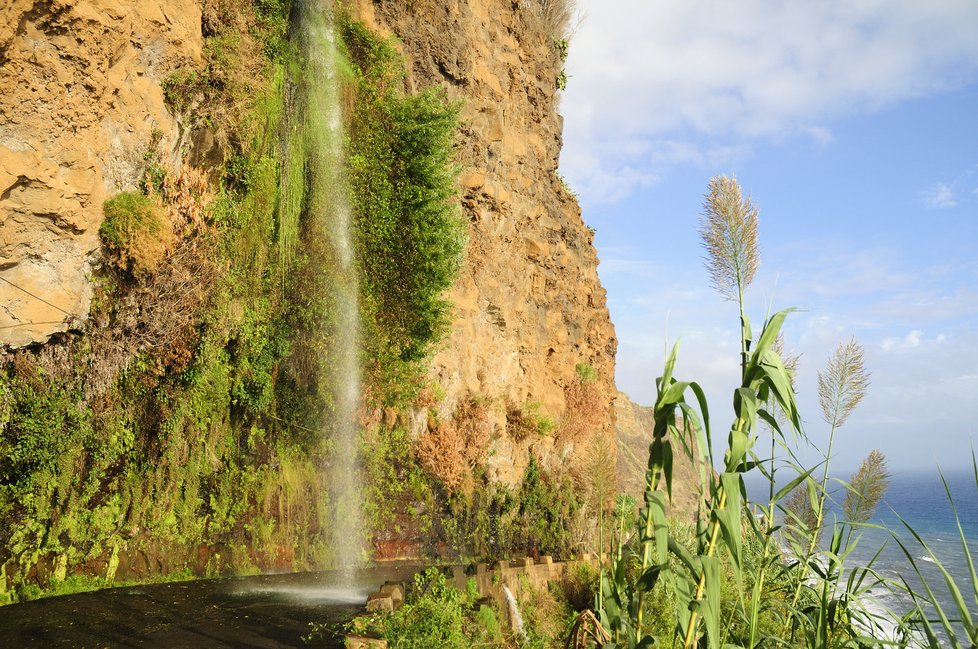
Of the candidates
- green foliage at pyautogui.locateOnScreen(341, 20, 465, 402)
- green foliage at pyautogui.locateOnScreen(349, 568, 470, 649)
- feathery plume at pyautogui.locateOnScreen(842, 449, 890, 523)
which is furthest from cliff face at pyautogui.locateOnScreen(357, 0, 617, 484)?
feathery plume at pyautogui.locateOnScreen(842, 449, 890, 523)

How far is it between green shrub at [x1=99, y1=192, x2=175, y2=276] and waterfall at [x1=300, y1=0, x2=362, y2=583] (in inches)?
108

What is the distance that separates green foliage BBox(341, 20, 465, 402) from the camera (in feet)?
38.2

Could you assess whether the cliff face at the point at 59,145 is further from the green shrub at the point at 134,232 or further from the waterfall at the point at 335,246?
the waterfall at the point at 335,246

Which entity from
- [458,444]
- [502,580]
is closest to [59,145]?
[502,580]

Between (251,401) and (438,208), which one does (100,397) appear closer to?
(251,401)

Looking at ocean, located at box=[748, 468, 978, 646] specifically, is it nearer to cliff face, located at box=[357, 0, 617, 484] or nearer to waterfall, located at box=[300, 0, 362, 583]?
cliff face, located at box=[357, 0, 617, 484]

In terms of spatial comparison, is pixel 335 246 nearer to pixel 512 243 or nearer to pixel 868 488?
pixel 512 243

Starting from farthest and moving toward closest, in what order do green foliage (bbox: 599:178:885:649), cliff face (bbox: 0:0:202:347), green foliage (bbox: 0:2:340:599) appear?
1. green foliage (bbox: 0:2:340:599)
2. cliff face (bbox: 0:0:202:347)
3. green foliage (bbox: 599:178:885:649)

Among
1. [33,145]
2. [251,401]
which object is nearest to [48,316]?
[33,145]

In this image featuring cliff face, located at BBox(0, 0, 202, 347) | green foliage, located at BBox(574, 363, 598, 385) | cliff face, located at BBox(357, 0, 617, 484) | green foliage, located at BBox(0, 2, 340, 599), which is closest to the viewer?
cliff face, located at BBox(0, 0, 202, 347)

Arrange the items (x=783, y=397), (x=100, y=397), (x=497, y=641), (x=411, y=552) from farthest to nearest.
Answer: (x=411, y=552)
(x=100, y=397)
(x=497, y=641)
(x=783, y=397)

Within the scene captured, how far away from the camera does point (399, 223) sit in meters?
11.8

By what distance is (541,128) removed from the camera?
17.8 metres

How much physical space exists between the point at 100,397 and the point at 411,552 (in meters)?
5.18
